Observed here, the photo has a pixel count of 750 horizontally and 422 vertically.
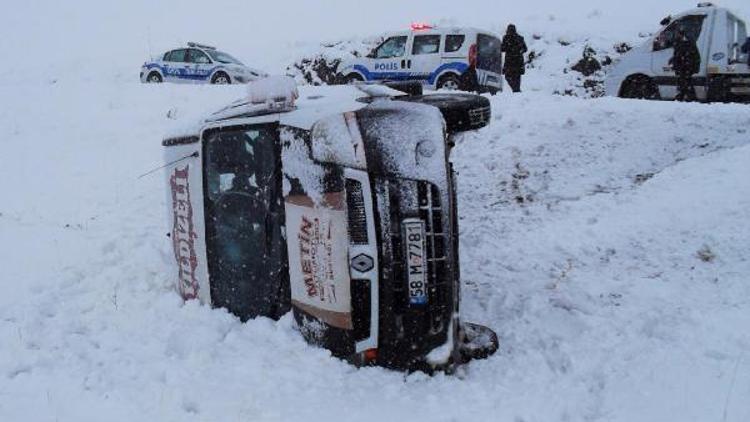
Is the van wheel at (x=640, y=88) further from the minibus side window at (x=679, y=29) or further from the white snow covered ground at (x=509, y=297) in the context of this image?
the white snow covered ground at (x=509, y=297)

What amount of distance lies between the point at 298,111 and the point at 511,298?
2081 millimetres

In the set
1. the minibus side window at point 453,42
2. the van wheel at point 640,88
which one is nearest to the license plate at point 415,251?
the van wheel at point 640,88

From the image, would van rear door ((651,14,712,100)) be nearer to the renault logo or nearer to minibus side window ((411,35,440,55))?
minibus side window ((411,35,440,55))

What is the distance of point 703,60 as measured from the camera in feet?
34.0

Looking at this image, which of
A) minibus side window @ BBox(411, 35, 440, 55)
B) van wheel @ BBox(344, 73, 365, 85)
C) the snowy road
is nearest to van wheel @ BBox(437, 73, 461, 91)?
minibus side window @ BBox(411, 35, 440, 55)

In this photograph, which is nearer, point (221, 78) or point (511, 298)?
point (511, 298)

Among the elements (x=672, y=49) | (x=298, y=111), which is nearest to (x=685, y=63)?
(x=672, y=49)

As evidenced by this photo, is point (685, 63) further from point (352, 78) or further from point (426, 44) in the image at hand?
point (352, 78)

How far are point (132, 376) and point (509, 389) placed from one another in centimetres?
215

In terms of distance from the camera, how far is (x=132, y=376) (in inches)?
134

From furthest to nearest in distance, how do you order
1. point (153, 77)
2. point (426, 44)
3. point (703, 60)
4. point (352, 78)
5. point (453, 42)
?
point (153, 77) < point (352, 78) < point (426, 44) < point (453, 42) < point (703, 60)

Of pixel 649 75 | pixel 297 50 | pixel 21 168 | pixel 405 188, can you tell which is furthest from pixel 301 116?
pixel 297 50

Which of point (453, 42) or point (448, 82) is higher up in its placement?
point (453, 42)

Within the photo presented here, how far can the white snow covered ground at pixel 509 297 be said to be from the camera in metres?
3.11
